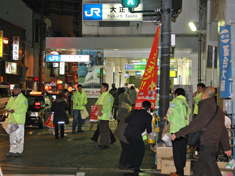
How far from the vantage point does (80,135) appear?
15898 millimetres

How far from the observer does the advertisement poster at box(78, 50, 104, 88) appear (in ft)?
67.9

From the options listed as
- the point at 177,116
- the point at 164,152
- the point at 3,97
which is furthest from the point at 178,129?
the point at 3,97

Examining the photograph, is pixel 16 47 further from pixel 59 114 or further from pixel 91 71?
pixel 59 114

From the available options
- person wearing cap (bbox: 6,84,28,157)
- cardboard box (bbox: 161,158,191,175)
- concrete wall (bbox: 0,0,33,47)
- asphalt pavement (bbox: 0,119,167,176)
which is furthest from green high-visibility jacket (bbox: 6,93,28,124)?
concrete wall (bbox: 0,0,33,47)

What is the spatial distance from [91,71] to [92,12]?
12.0 ft

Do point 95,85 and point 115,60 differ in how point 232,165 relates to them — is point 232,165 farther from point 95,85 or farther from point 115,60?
point 115,60

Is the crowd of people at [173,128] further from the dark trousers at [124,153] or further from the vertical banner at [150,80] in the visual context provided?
the vertical banner at [150,80]

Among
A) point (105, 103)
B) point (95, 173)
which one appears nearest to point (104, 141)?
point (105, 103)

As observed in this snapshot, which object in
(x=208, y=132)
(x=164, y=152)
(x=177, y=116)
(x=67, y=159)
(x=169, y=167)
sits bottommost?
(x=67, y=159)

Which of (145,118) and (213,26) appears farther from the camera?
(213,26)

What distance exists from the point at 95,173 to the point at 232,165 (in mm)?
3104

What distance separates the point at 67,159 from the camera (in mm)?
10461

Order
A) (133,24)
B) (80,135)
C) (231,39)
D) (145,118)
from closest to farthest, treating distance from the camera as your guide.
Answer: (145,118) → (231,39) → (80,135) → (133,24)

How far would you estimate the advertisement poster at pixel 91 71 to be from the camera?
2070 cm
